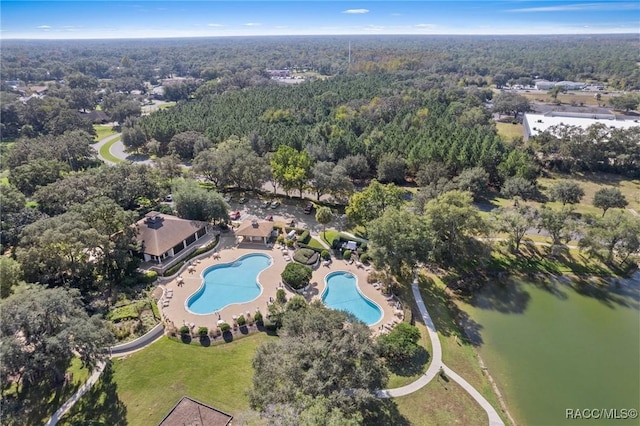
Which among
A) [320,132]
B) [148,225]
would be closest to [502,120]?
[320,132]

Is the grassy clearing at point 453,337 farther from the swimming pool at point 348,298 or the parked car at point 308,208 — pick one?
the parked car at point 308,208

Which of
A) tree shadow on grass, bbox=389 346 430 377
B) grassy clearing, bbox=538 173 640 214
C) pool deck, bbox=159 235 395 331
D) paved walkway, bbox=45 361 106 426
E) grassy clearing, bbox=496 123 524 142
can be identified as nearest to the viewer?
paved walkway, bbox=45 361 106 426

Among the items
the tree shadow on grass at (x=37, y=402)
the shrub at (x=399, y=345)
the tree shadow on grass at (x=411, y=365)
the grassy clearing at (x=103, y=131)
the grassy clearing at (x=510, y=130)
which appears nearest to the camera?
the tree shadow on grass at (x=37, y=402)

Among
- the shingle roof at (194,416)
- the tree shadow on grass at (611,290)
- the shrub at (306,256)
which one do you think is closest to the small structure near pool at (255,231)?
the shrub at (306,256)

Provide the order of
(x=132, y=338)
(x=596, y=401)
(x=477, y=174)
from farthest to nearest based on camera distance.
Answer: (x=477, y=174) → (x=132, y=338) → (x=596, y=401)

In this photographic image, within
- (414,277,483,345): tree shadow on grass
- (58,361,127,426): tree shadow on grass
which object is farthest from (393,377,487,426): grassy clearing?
(58,361,127,426): tree shadow on grass

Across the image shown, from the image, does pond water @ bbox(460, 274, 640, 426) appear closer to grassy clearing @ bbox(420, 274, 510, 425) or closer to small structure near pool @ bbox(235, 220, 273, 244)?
grassy clearing @ bbox(420, 274, 510, 425)

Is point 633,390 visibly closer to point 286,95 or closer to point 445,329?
point 445,329
